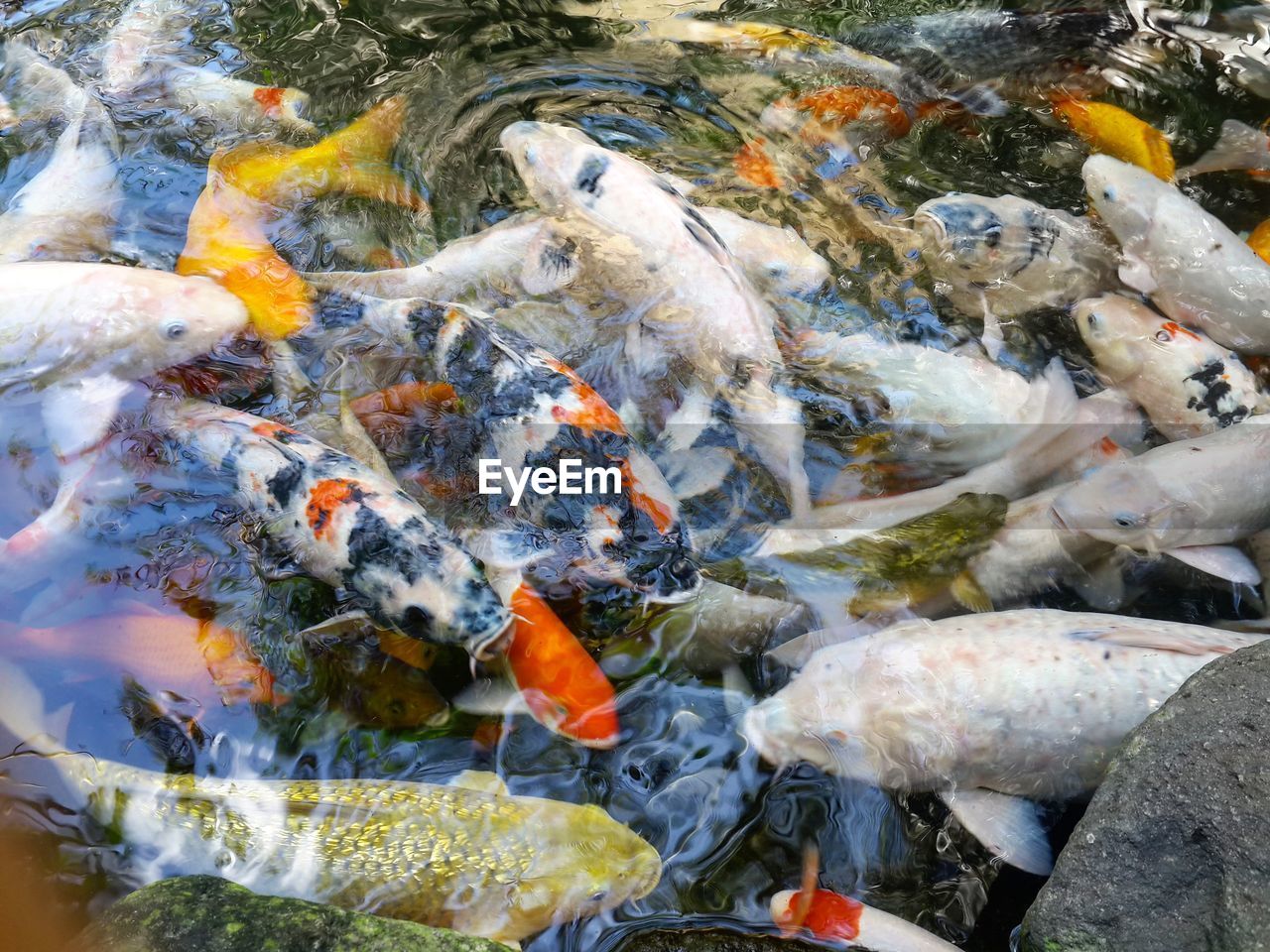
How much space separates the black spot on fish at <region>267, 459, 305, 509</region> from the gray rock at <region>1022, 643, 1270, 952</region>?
275 cm

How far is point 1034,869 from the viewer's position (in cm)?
287

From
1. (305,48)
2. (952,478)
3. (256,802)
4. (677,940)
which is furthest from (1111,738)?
(305,48)

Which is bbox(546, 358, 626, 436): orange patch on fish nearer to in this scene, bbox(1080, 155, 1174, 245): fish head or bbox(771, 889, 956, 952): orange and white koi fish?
bbox(771, 889, 956, 952): orange and white koi fish

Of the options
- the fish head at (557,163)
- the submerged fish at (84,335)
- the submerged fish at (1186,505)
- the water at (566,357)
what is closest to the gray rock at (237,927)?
the water at (566,357)

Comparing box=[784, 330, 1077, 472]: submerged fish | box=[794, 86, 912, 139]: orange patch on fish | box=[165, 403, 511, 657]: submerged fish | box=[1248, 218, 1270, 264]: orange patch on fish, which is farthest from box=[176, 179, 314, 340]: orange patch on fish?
box=[1248, 218, 1270, 264]: orange patch on fish

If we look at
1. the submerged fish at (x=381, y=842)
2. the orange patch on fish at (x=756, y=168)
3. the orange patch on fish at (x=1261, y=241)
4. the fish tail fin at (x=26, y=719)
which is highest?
the orange patch on fish at (x=756, y=168)

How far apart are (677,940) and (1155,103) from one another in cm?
513

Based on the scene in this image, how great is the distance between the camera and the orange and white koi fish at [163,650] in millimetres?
3131

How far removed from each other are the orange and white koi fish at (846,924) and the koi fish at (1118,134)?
3970mm

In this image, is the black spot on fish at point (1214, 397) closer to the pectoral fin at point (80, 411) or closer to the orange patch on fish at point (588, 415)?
the orange patch on fish at point (588, 415)

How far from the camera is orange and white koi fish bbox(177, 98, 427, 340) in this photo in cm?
415

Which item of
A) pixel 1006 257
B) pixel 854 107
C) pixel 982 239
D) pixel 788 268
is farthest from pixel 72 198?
pixel 1006 257

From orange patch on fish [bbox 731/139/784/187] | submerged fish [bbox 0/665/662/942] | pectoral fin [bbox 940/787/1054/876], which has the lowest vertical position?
pectoral fin [bbox 940/787/1054/876]

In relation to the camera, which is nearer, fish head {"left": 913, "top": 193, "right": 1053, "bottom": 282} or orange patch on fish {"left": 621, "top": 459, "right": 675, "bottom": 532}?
orange patch on fish {"left": 621, "top": 459, "right": 675, "bottom": 532}
